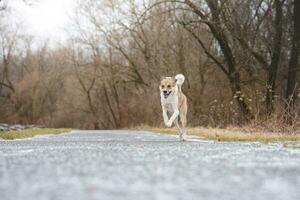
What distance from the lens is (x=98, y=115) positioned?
182 feet

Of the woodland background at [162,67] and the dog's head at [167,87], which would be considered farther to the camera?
the woodland background at [162,67]

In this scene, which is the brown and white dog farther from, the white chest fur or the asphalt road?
the asphalt road

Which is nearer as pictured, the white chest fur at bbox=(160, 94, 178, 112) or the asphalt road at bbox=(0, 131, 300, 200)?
the asphalt road at bbox=(0, 131, 300, 200)

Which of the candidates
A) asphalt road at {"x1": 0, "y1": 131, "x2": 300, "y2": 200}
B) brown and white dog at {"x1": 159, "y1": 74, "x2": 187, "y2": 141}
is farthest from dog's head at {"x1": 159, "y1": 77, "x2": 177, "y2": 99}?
asphalt road at {"x1": 0, "y1": 131, "x2": 300, "y2": 200}

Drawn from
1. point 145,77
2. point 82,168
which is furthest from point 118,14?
point 82,168

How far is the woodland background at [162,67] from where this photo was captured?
900 inches

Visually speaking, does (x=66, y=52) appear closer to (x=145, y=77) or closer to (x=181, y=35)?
(x=145, y=77)

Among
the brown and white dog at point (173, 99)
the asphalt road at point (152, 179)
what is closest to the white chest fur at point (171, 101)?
the brown and white dog at point (173, 99)

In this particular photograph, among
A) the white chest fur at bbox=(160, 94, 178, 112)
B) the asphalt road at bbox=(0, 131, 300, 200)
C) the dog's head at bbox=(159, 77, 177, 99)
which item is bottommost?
the asphalt road at bbox=(0, 131, 300, 200)

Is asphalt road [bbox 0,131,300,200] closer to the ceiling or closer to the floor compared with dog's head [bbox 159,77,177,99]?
closer to the floor

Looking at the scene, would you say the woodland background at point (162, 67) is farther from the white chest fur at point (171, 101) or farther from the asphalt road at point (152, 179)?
the asphalt road at point (152, 179)

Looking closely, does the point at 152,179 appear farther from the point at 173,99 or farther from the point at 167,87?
the point at 167,87

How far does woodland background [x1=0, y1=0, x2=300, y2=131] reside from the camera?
22859 mm

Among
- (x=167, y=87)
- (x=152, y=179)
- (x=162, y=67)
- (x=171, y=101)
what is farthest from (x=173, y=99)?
(x=162, y=67)
